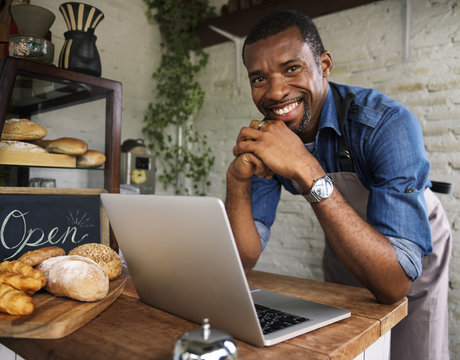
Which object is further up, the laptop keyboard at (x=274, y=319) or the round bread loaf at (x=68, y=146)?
the round bread loaf at (x=68, y=146)

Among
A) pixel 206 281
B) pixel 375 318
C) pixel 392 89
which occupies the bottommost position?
pixel 375 318

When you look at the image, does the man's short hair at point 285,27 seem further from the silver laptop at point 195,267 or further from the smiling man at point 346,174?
the silver laptop at point 195,267

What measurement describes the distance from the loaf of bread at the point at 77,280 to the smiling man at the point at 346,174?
1.53 feet

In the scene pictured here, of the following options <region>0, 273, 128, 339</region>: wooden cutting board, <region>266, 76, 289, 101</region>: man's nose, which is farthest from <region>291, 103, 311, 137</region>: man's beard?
<region>0, 273, 128, 339</region>: wooden cutting board

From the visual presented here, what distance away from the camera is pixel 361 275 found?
2.85 ft

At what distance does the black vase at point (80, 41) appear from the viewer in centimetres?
131

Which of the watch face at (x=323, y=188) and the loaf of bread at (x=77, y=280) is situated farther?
the watch face at (x=323, y=188)

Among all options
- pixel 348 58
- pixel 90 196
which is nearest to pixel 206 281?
pixel 90 196

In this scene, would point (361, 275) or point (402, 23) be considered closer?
point (361, 275)

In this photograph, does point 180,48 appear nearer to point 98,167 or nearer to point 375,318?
point 98,167

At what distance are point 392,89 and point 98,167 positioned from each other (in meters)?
1.83

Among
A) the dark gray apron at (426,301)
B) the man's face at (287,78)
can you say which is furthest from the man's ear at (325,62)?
the dark gray apron at (426,301)

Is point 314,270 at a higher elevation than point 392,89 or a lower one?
lower

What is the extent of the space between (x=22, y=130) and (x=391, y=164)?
3.70ft
